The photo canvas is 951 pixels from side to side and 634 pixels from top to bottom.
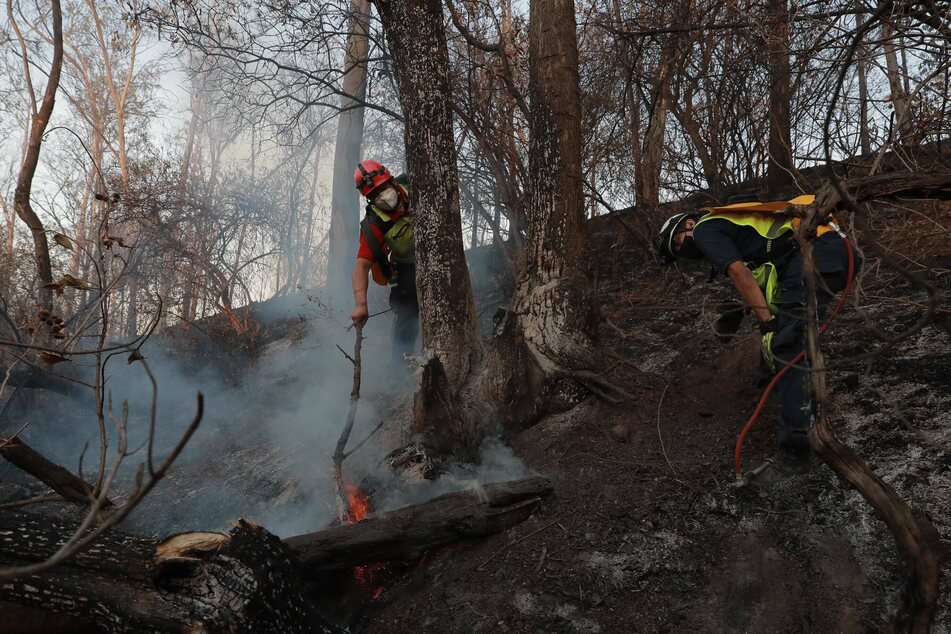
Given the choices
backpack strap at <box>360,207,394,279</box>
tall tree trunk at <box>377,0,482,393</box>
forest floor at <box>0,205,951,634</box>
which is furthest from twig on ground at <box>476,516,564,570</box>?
backpack strap at <box>360,207,394,279</box>

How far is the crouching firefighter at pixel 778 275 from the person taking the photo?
10.1 ft

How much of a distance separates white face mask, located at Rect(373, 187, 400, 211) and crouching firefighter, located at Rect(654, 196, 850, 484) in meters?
2.32

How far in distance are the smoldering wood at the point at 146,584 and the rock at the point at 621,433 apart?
2.26 m

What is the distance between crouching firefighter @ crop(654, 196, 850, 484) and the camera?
10.1ft

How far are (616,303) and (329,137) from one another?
15482 mm

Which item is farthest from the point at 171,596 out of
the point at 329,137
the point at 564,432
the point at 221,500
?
the point at 329,137

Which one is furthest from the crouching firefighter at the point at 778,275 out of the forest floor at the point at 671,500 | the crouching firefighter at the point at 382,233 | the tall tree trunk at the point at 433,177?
the crouching firefighter at the point at 382,233

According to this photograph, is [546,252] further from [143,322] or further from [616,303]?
[143,322]

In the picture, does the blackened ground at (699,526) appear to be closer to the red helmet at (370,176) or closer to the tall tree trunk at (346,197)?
the red helmet at (370,176)

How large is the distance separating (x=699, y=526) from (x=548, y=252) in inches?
84.5

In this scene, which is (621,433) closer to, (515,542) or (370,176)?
(515,542)

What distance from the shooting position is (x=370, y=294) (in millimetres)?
9906

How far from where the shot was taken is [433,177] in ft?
13.9

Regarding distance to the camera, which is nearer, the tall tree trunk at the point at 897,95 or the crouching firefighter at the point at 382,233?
the tall tree trunk at the point at 897,95
